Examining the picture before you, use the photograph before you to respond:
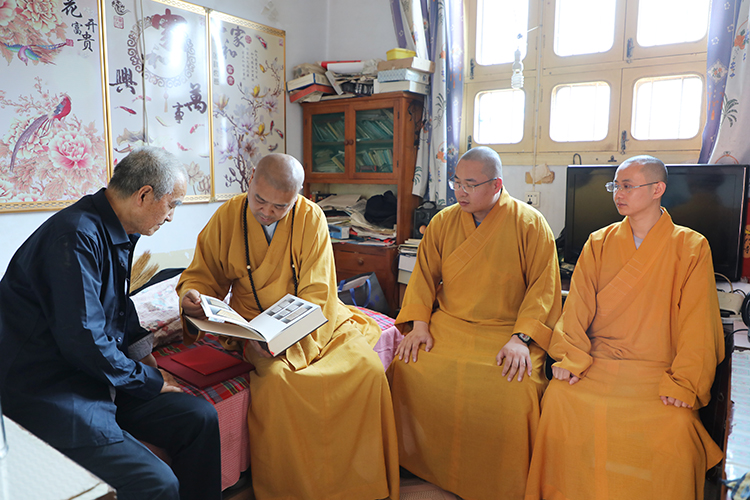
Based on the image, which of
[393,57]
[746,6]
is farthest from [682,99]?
[393,57]

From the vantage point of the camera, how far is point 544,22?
3.20 m

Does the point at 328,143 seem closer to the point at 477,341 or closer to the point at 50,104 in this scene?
the point at 50,104

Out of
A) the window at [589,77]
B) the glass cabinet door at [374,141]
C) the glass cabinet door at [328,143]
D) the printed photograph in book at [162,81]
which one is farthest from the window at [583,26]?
the printed photograph in book at [162,81]

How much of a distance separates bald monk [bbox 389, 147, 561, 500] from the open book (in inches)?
19.5

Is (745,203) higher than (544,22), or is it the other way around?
(544,22)

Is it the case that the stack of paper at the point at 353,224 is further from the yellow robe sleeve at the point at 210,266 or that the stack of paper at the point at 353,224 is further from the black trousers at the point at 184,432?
the black trousers at the point at 184,432

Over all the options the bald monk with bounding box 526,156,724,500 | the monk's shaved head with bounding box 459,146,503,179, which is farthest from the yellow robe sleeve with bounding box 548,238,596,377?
the monk's shaved head with bounding box 459,146,503,179

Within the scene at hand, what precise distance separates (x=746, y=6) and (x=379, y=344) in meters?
2.33

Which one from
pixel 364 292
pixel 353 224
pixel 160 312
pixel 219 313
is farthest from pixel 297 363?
pixel 353 224

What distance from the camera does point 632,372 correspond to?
187cm

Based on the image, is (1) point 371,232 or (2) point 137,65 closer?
(2) point 137,65

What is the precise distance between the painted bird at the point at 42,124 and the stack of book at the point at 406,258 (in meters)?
2.09

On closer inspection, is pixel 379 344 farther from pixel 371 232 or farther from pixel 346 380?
pixel 371 232

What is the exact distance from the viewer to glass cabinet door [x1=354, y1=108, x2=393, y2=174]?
143 inches
